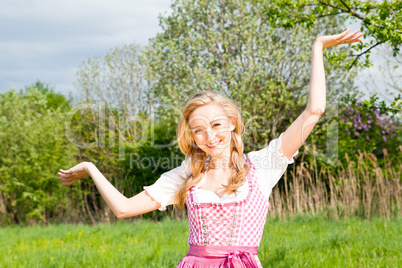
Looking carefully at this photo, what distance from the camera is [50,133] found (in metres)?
10.0

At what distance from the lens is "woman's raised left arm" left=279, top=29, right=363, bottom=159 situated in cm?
195

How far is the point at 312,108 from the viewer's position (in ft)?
6.39

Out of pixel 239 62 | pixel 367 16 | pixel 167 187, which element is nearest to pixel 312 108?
pixel 167 187

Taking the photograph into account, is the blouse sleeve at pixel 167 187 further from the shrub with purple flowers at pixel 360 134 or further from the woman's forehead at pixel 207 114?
the shrub with purple flowers at pixel 360 134

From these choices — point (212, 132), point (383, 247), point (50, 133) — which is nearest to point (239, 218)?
point (212, 132)

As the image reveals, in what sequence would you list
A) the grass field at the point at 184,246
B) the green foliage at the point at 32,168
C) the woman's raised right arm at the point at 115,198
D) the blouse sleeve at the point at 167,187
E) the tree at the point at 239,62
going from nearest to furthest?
the woman's raised right arm at the point at 115,198, the blouse sleeve at the point at 167,187, the grass field at the point at 184,246, the tree at the point at 239,62, the green foliage at the point at 32,168

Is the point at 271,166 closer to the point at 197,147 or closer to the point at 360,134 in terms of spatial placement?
the point at 197,147

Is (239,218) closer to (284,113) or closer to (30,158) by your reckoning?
(284,113)

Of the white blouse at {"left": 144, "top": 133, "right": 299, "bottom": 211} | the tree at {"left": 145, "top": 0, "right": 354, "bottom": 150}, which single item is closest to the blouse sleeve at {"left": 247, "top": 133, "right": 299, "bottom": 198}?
the white blouse at {"left": 144, "top": 133, "right": 299, "bottom": 211}

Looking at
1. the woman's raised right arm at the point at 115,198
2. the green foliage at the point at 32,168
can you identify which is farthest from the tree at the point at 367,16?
the green foliage at the point at 32,168

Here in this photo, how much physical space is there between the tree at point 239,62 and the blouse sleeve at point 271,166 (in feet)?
21.0

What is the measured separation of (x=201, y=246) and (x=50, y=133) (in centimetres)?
Answer: 890

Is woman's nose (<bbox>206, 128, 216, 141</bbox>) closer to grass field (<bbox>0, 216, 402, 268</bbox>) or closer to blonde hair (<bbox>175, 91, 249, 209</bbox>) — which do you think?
blonde hair (<bbox>175, 91, 249, 209</bbox>)

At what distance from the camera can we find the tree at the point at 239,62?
8.69 metres
